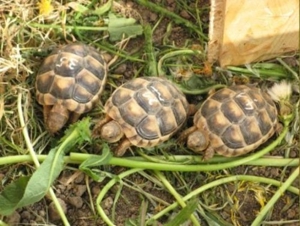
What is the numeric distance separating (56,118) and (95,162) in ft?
0.79

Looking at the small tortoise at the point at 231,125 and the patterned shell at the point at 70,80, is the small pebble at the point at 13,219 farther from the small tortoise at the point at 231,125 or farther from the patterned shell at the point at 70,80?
the small tortoise at the point at 231,125

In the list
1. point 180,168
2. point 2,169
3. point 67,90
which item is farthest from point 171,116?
→ point 2,169

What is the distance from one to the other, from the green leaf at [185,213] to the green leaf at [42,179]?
446 millimetres

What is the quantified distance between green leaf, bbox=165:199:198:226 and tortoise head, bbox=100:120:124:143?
1.26 ft

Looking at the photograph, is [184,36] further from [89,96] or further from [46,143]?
[46,143]

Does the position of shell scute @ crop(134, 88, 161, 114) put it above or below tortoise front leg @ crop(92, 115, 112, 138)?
above

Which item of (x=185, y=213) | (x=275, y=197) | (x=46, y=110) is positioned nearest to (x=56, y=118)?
(x=46, y=110)

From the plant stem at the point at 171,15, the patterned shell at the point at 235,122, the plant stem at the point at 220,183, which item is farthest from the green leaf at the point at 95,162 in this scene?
the plant stem at the point at 171,15

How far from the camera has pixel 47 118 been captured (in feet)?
9.60

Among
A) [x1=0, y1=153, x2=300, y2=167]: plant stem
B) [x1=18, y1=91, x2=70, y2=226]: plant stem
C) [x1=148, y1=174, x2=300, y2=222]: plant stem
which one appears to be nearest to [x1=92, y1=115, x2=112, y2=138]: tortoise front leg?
[x1=0, y1=153, x2=300, y2=167]: plant stem

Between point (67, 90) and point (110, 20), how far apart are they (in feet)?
1.29

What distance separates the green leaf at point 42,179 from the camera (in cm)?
267

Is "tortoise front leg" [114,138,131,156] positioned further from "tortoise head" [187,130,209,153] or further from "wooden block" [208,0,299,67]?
"wooden block" [208,0,299,67]

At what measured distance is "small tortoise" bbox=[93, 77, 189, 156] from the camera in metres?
2.83
